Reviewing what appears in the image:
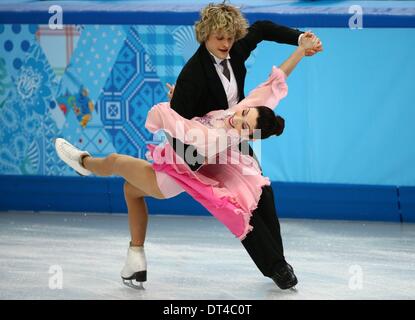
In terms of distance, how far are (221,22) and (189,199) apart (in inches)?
Answer: 97.3

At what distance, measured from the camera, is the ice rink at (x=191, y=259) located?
518 cm

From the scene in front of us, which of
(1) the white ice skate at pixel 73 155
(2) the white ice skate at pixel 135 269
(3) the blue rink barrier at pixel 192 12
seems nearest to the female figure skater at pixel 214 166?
(2) the white ice skate at pixel 135 269

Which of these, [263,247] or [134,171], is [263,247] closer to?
[263,247]

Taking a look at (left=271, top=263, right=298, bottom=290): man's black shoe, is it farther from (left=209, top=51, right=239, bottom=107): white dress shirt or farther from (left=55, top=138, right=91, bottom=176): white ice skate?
(left=55, top=138, right=91, bottom=176): white ice skate

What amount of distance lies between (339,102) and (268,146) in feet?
1.77

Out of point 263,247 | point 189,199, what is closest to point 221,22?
point 263,247

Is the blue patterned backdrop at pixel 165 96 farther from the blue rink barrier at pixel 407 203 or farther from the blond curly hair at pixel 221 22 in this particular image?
the blond curly hair at pixel 221 22

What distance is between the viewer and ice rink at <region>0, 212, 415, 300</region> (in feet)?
17.0

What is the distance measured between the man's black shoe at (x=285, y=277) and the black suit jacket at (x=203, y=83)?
0.65 m

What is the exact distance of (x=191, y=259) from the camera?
5965 millimetres

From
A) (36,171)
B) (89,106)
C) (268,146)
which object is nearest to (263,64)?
(268,146)

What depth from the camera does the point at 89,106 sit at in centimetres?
728

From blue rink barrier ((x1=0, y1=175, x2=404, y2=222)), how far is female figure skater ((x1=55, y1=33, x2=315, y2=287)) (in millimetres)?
1870

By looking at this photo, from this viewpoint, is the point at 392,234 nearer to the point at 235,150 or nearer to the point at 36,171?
the point at 235,150
